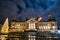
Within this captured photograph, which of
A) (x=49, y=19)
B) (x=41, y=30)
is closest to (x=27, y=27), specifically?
(x=41, y=30)

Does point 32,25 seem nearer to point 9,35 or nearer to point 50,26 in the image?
point 50,26

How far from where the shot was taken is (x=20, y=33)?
56.0 m

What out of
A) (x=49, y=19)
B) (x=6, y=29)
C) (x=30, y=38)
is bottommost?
(x=30, y=38)

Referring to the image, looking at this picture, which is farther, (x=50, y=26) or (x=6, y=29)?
(x=50, y=26)

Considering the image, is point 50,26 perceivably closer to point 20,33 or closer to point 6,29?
point 20,33

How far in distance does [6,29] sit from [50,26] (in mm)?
18265

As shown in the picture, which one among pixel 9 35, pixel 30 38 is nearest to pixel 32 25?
pixel 30 38

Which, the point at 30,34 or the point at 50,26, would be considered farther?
the point at 50,26

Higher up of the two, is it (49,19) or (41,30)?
(49,19)

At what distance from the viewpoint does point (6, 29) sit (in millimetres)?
57375

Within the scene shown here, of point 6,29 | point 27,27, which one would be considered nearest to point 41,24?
point 27,27

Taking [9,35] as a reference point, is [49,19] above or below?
above

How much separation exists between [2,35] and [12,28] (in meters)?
7.41

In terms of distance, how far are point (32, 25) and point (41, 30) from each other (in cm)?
431
